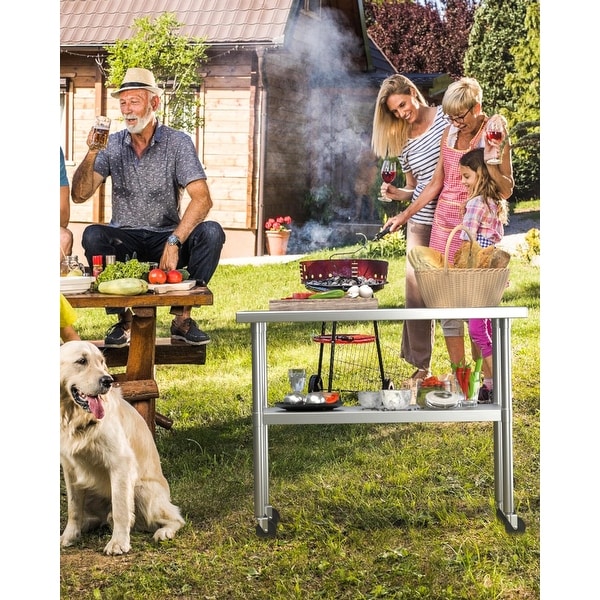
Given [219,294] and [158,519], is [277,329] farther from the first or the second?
[158,519]

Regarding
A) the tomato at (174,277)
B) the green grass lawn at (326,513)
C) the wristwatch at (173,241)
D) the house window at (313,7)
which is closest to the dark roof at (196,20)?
the house window at (313,7)

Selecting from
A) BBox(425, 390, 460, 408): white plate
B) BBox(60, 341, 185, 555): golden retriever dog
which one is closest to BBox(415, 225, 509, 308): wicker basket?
BBox(425, 390, 460, 408): white plate

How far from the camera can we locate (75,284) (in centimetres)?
387

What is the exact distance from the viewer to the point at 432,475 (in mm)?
4527

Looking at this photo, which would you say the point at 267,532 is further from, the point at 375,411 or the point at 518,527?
the point at 518,527

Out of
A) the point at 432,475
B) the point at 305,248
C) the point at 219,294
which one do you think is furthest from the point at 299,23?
the point at 432,475

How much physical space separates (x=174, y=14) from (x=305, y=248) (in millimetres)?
2014

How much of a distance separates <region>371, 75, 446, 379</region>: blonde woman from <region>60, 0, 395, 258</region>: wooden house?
2.62 metres

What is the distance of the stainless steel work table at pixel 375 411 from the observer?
3.56 meters

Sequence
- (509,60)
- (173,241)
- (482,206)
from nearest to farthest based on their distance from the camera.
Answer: (173,241) < (482,206) < (509,60)

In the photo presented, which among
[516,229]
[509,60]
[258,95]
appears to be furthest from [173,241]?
[509,60]

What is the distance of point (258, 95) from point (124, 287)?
15.3 feet

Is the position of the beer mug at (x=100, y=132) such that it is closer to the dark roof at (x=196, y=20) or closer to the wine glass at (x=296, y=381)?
the wine glass at (x=296, y=381)

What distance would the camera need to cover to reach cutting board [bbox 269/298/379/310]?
365 cm
